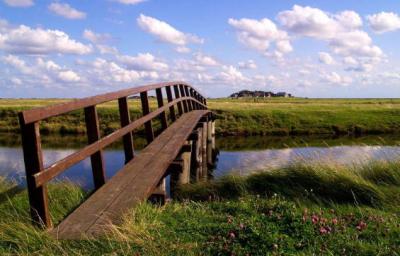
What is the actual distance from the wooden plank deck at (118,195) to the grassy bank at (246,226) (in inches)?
6.1

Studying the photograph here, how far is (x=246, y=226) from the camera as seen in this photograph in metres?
5.25

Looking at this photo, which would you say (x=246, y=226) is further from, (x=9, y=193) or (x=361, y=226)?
(x=9, y=193)

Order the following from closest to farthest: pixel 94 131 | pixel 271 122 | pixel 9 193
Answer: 1. pixel 94 131
2. pixel 9 193
3. pixel 271 122

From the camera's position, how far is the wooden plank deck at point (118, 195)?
4746 millimetres

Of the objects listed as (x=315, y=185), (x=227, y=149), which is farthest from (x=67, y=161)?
(x=227, y=149)

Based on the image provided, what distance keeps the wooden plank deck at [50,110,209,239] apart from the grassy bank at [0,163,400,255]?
156mm

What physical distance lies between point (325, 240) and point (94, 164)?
10.3 ft

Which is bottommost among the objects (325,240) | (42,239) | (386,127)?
(386,127)

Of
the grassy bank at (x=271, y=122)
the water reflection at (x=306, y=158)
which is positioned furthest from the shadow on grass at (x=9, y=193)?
the grassy bank at (x=271, y=122)

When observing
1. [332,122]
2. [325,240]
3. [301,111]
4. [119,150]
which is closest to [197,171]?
[325,240]

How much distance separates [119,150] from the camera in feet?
96.3

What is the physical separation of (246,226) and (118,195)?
5.62 ft

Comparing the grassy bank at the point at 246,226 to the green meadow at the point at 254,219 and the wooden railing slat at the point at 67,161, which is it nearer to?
the green meadow at the point at 254,219

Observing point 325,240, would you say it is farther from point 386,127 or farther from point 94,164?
point 386,127
